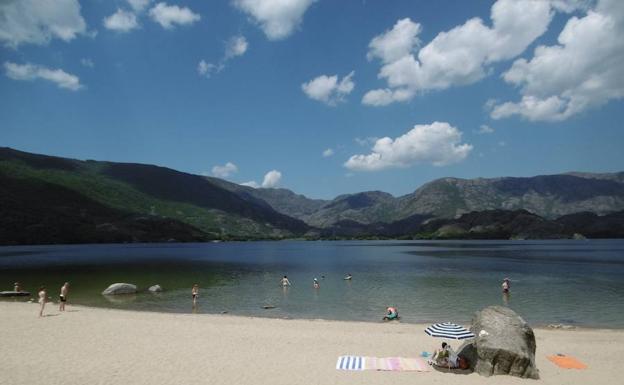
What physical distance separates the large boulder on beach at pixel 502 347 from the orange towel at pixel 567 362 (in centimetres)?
287

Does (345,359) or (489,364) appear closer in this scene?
(489,364)

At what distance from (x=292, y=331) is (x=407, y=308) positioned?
1880 centimetres

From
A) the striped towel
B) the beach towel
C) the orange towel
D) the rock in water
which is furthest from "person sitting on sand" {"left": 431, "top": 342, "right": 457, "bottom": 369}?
the rock in water

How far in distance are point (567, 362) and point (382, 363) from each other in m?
10.1

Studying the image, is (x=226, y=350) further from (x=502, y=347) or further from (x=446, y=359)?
(x=502, y=347)

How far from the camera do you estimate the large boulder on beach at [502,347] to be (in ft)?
66.8

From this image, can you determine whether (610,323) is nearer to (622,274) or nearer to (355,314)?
(355,314)

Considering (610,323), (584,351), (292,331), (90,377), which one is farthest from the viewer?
(610,323)

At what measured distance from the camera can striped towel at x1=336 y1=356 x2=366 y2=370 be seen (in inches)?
851

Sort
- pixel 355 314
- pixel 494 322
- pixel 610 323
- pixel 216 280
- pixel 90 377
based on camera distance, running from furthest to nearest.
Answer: pixel 216 280 < pixel 355 314 < pixel 610 323 < pixel 494 322 < pixel 90 377

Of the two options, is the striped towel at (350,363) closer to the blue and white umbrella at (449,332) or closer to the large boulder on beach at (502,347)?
the large boulder on beach at (502,347)

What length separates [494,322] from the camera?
21453mm

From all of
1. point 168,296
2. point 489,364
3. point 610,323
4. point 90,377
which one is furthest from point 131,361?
point 610,323

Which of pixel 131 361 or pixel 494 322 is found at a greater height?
pixel 494 322
